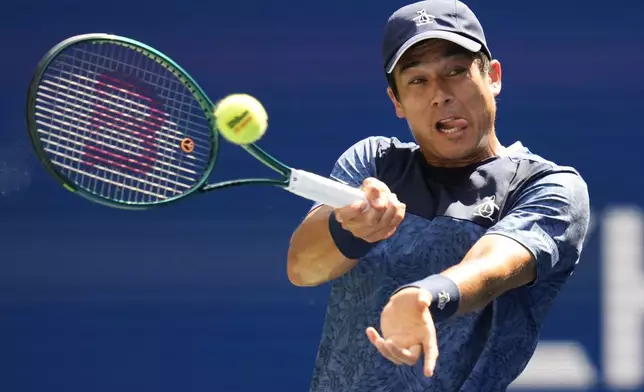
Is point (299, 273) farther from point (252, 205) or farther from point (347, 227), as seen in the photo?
point (252, 205)

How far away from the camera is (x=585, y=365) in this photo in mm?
4895

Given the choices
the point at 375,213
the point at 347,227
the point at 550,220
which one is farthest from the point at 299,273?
the point at 550,220

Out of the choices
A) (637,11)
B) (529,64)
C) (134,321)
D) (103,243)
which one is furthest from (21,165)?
(637,11)

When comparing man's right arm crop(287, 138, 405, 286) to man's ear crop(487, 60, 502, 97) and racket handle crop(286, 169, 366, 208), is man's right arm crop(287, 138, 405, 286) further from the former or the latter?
man's ear crop(487, 60, 502, 97)

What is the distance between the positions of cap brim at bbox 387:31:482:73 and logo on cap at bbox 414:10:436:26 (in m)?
0.03

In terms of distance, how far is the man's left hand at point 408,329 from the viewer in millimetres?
2473

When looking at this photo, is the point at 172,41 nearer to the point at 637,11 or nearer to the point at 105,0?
the point at 105,0

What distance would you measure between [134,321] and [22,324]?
17.3 inches

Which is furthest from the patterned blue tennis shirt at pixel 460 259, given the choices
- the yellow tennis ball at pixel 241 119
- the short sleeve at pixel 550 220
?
the yellow tennis ball at pixel 241 119

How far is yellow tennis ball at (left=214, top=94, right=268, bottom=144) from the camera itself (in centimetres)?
282

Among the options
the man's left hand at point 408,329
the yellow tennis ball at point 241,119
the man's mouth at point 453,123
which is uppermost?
the man's mouth at point 453,123

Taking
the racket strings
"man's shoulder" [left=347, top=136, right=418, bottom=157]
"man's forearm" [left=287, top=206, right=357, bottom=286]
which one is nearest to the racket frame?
the racket strings

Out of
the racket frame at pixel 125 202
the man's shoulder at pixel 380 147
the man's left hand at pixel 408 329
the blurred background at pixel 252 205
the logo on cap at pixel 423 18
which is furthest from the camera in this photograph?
the blurred background at pixel 252 205

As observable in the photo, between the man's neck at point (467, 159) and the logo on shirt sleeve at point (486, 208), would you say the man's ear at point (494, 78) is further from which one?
the logo on shirt sleeve at point (486, 208)
